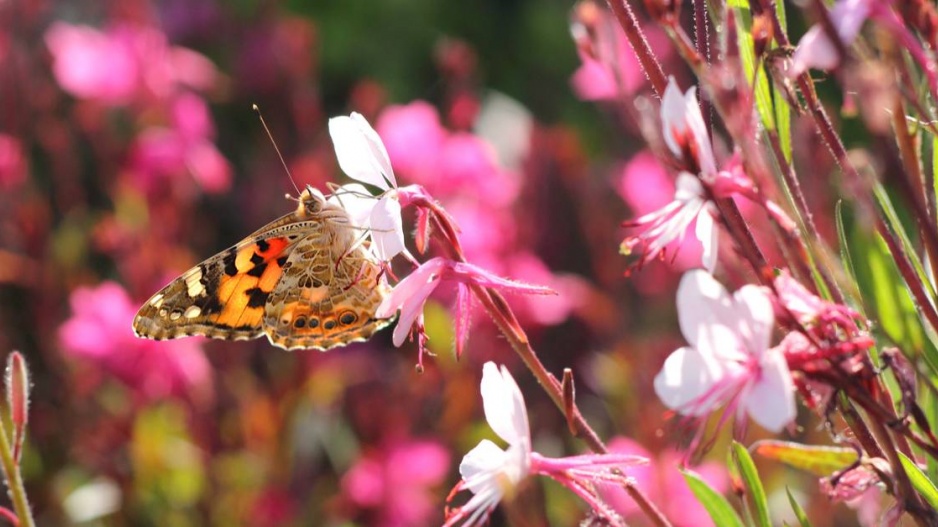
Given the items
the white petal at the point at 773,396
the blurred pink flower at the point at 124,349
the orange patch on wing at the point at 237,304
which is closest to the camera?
the white petal at the point at 773,396

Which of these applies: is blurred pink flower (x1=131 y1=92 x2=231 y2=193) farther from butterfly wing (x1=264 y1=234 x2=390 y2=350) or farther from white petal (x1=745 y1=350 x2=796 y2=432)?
white petal (x1=745 y1=350 x2=796 y2=432)

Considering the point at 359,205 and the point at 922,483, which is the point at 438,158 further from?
the point at 922,483

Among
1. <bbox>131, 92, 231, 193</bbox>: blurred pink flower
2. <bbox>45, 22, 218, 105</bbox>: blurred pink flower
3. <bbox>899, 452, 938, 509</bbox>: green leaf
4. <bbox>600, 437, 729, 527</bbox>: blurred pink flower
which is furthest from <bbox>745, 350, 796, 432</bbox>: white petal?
<bbox>45, 22, 218, 105</bbox>: blurred pink flower

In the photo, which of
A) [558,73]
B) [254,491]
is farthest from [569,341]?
[558,73]

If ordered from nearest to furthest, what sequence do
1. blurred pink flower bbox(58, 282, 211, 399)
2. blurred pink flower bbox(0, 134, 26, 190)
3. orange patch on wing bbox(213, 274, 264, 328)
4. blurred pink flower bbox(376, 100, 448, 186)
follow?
orange patch on wing bbox(213, 274, 264, 328) → blurred pink flower bbox(58, 282, 211, 399) → blurred pink flower bbox(376, 100, 448, 186) → blurred pink flower bbox(0, 134, 26, 190)

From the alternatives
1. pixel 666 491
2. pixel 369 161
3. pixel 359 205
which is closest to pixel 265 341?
pixel 666 491

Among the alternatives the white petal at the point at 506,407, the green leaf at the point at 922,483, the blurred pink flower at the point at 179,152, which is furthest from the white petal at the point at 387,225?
the blurred pink flower at the point at 179,152

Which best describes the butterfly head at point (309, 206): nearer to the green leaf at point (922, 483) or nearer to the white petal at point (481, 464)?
the white petal at point (481, 464)
